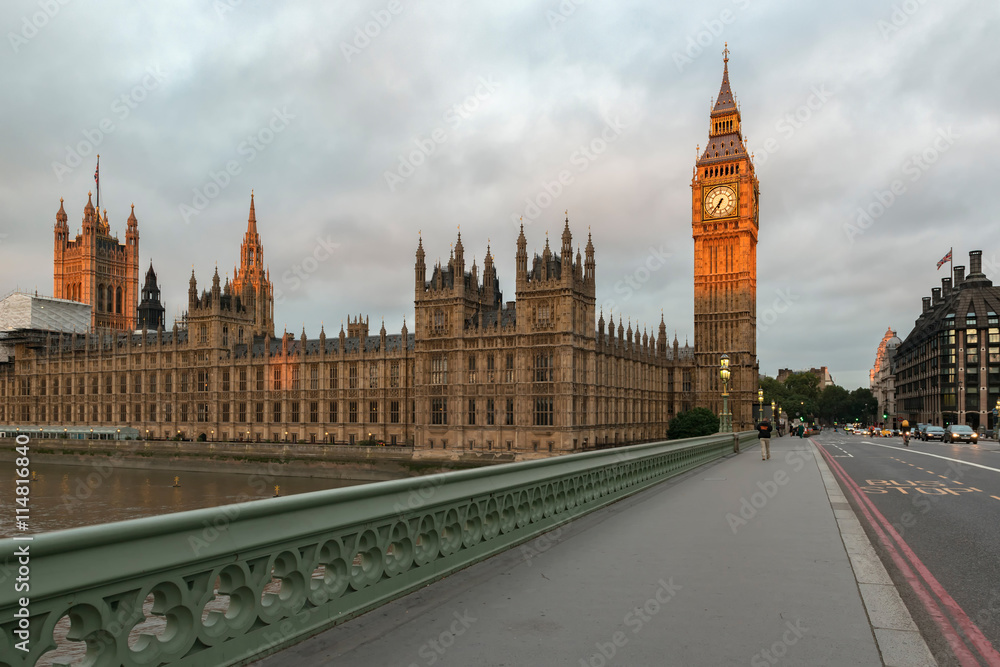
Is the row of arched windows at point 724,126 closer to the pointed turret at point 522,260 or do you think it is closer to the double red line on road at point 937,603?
the pointed turret at point 522,260

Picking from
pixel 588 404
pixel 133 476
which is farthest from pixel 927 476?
pixel 133 476

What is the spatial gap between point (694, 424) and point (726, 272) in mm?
31111

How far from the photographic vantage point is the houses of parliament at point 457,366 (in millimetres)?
66500

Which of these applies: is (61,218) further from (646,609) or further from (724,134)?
(646,609)

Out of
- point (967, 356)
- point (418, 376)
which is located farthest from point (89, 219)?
point (967, 356)

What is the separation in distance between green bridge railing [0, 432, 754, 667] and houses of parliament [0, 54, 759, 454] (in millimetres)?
57339

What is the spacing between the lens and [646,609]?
6391mm

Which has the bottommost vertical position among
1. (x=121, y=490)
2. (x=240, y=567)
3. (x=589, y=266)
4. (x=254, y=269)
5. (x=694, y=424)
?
(x=121, y=490)

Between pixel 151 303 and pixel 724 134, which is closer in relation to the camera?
pixel 724 134

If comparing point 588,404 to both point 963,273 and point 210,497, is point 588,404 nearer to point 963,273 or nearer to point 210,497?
point 210,497

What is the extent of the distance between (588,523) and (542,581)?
4108 millimetres

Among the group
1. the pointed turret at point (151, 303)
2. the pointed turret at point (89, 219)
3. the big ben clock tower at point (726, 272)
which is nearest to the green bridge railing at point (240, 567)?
the big ben clock tower at point (726, 272)

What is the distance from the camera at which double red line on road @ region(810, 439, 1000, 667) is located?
5496 mm

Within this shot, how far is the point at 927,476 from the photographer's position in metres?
22.2
